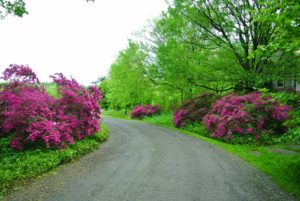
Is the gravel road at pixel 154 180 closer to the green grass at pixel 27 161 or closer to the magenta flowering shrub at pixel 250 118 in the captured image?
the green grass at pixel 27 161

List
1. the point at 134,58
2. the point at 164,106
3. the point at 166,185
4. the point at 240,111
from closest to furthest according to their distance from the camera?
the point at 166,185 → the point at 240,111 → the point at 134,58 → the point at 164,106

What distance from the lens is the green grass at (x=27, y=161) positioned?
5672mm

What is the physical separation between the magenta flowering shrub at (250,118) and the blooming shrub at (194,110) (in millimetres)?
3113

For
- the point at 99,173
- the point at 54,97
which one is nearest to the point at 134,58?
the point at 54,97

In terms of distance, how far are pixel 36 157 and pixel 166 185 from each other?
13.6ft

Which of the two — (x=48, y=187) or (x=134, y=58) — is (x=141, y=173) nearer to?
(x=48, y=187)

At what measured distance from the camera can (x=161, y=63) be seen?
16406 millimetres

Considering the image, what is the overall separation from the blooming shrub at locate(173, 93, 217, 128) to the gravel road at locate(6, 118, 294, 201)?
6878 millimetres

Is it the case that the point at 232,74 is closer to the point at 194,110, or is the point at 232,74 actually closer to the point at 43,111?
the point at 194,110

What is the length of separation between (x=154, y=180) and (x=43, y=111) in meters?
5.07

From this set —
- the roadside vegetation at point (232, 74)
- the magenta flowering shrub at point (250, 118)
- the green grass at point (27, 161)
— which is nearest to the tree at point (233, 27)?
the roadside vegetation at point (232, 74)

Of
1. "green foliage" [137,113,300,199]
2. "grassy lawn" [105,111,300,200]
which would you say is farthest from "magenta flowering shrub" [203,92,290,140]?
"grassy lawn" [105,111,300,200]

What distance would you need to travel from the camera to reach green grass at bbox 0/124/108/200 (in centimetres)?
567

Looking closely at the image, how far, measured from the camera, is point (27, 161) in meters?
6.76
